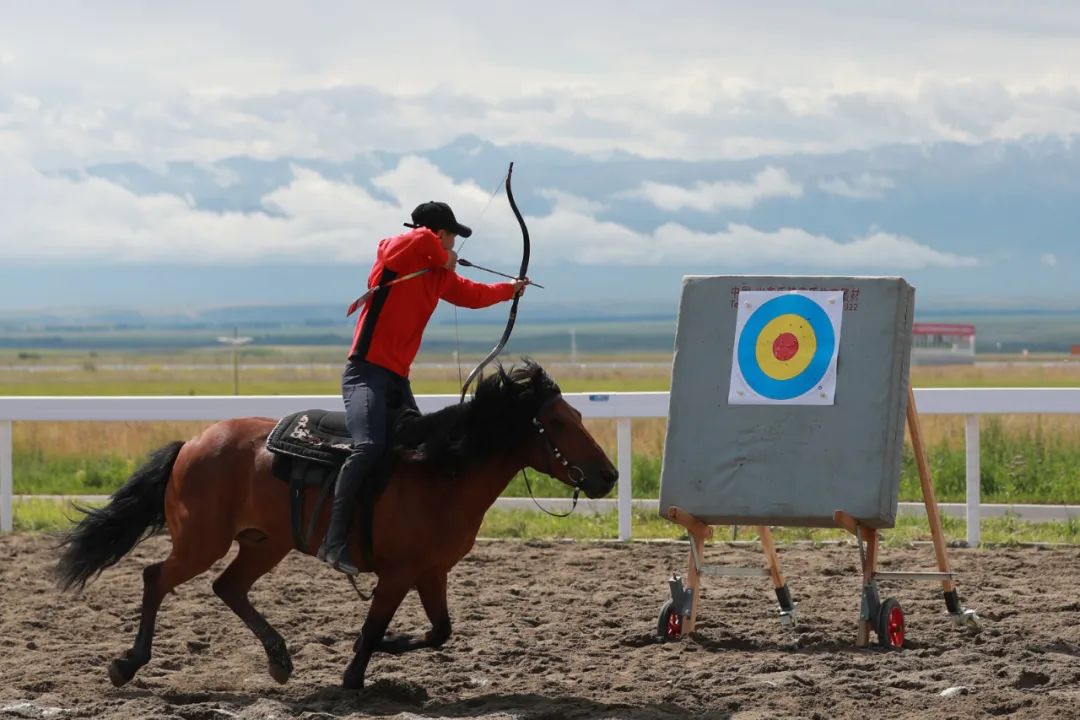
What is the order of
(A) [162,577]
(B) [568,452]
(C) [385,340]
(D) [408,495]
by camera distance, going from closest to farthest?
(B) [568,452]
(D) [408,495]
(C) [385,340]
(A) [162,577]

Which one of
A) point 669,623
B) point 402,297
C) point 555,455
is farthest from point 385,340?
point 669,623

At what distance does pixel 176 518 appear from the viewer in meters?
7.88

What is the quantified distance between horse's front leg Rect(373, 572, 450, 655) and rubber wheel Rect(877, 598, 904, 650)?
219 centimetres

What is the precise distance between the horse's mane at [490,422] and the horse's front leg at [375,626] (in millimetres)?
604

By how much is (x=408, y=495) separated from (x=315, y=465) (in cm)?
52

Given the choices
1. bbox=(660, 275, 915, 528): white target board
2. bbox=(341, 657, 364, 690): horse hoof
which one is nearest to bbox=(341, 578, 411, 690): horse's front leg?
bbox=(341, 657, 364, 690): horse hoof

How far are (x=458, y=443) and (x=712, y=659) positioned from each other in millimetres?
1687

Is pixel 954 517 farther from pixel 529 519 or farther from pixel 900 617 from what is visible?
pixel 900 617

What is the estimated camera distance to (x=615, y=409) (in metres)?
12.2

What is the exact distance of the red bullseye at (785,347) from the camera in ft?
28.2

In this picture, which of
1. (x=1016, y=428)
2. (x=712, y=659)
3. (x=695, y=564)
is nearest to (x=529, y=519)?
(x=695, y=564)

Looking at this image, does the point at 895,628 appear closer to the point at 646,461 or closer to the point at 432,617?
the point at 432,617

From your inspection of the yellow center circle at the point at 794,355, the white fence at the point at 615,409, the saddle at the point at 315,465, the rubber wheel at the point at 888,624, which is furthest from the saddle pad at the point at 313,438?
the white fence at the point at 615,409

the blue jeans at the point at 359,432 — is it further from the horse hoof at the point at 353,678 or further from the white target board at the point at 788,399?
the white target board at the point at 788,399
